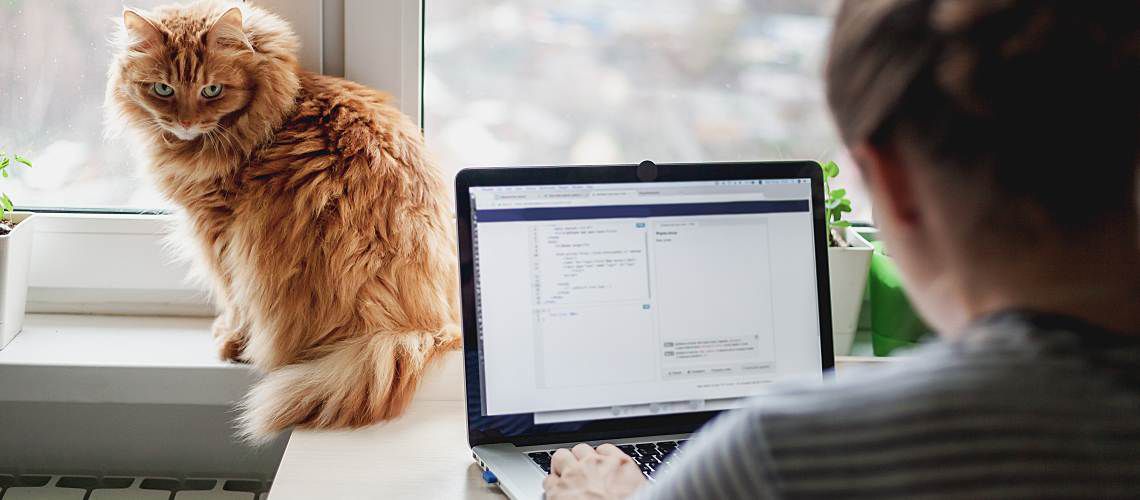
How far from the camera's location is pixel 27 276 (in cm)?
136

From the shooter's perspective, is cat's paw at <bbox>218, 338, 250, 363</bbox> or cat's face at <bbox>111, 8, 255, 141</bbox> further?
cat's paw at <bbox>218, 338, 250, 363</bbox>

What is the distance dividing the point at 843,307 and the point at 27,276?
109cm

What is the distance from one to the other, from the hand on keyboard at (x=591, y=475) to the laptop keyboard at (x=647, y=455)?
2.3 inches

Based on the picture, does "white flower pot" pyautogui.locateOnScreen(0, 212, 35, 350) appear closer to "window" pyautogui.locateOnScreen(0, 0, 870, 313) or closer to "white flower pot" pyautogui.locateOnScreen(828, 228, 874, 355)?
"window" pyautogui.locateOnScreen(0, 0, 870, 313)

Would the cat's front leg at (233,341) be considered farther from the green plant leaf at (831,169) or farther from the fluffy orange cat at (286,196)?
the green plant leaf at (831,169)

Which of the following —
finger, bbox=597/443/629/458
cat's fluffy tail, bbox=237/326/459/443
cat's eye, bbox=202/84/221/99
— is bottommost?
finger, bbox=597/443/629/458

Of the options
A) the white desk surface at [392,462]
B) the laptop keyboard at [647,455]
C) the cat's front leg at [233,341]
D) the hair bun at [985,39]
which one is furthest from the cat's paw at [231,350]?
the hair bun at [985,39]

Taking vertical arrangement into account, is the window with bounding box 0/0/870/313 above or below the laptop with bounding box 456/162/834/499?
above

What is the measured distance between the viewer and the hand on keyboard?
87 centimetres

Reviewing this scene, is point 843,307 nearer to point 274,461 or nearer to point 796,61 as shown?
point 796,61

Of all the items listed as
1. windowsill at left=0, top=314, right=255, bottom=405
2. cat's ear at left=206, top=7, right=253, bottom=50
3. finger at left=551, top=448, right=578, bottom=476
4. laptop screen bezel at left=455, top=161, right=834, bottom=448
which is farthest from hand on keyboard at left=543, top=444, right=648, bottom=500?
cat's ear at left=206, top=7, right=253, bottom=50

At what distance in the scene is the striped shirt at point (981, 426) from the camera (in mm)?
441

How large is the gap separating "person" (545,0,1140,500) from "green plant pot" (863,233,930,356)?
2.87ft

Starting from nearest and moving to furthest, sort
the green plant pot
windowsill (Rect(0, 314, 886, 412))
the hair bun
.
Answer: the hair bun < windowsill (Rect(0, 314, 886, 412)) < the green plant pot
